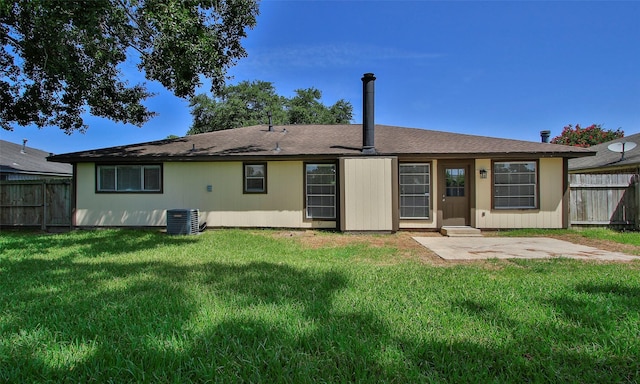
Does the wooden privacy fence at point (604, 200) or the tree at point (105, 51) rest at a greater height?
the tree at point (105, 51)

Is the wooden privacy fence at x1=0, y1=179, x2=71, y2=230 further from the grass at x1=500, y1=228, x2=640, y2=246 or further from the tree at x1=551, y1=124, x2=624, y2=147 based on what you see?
the tree at x1=551, y1=124, x2=624, y2=147

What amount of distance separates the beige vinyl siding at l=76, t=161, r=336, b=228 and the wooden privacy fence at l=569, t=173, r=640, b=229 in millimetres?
8445

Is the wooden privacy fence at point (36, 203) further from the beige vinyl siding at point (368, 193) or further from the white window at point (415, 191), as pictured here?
the white window at point (415, 191)

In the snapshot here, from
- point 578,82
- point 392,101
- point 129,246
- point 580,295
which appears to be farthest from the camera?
point 392,101

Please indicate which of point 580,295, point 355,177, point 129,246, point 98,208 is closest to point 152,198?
point 98,208

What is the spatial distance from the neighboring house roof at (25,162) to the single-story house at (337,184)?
986cm

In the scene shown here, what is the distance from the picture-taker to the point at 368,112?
9.89 m

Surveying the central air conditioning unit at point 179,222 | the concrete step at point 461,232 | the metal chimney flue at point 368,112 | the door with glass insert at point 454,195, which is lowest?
the concrete step at point 461,232

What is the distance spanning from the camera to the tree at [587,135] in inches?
1113

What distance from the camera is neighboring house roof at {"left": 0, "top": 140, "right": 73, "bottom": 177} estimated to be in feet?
56.7

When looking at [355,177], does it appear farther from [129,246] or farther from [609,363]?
[609,363]

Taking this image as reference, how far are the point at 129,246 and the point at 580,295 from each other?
8.44 meters

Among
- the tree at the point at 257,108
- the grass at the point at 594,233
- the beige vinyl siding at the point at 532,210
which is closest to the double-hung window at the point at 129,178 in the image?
the beige vinyl siding at the point at 532,210

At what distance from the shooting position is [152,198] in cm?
1037
